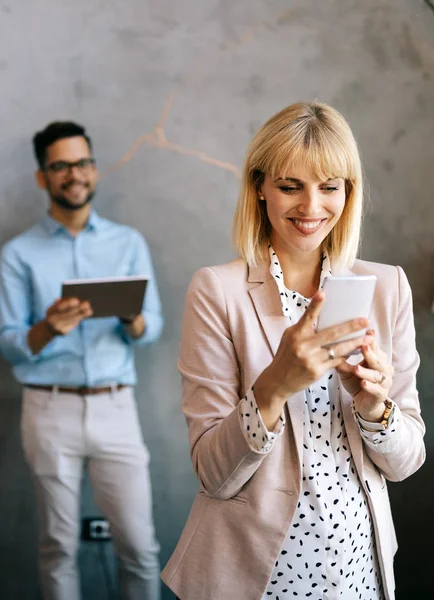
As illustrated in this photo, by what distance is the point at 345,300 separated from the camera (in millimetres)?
1106

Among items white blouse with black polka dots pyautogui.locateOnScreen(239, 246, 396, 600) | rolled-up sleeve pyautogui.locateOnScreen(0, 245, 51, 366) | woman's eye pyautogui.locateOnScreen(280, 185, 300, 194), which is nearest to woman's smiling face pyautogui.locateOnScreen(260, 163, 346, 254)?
woman's eye pyautogui.locateOnScreen(280, 185, 300, 194)

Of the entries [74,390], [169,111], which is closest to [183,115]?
[169,111]

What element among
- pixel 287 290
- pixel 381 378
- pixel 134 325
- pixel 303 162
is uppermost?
pixel 303 162

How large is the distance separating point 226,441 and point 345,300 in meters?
0.30

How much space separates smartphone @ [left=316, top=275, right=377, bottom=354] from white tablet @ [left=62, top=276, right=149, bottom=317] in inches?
45.8

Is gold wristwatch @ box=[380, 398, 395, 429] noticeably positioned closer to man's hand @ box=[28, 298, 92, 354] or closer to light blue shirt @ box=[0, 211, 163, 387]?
man's hand @ box=[28, 298, 92, 354]

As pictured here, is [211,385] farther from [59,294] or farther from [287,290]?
[59,294]

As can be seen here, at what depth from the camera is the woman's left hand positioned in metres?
1.17

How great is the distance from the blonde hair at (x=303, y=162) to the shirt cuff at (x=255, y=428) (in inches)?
12.4

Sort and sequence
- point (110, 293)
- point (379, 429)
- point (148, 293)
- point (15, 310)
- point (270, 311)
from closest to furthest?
point (379, 429) → point (270, 311) → point (110, 293) → point (15, 310) → point (148, 293)

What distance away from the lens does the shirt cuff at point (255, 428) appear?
1153mm

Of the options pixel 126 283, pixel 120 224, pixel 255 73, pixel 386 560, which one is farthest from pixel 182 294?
pixel 386 560

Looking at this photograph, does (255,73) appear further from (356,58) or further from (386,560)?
(386,560)

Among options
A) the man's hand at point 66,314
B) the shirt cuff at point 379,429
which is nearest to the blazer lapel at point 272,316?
the shirt cuff at point 379,429
